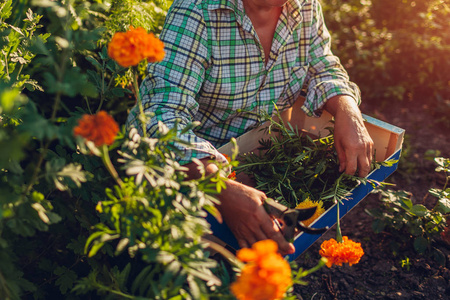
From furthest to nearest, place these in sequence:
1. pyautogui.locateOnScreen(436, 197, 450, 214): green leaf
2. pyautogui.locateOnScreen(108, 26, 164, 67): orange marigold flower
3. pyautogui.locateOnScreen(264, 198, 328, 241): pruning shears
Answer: pyautogui.locateOnScreen(436, 197, 450, 214): green leaf < pyautogui.locateOnScreen(264, 198, 328, 241): pruning shears < pyautogui.locateOnScreen(108, 26, 164, 67): orange marigold flower

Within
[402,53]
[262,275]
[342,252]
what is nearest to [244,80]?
[342,252]

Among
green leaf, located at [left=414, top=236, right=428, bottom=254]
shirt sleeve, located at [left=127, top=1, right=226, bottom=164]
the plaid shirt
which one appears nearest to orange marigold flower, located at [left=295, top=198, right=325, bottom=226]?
the plaid shirt

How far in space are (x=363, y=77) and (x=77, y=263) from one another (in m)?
2.49

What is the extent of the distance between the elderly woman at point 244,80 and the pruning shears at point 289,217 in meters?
0.03

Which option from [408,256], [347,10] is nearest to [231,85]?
[408,256]

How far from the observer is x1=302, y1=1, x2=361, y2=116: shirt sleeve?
198cm

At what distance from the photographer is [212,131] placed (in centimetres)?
201

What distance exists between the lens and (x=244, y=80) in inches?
73.2

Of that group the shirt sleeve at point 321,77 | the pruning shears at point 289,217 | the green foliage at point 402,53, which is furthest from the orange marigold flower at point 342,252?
the green foliage at point 402,53

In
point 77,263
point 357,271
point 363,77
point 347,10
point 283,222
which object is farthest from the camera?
point 347,10

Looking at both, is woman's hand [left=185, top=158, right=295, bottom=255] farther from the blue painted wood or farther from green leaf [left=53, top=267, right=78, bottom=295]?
green leaf [left=53, top=267, right=78, bottom=295]

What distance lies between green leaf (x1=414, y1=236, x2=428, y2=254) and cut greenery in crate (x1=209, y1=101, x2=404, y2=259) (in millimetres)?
358

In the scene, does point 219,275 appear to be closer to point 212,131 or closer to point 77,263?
point 77,263

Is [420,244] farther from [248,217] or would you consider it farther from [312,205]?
[248,217]
